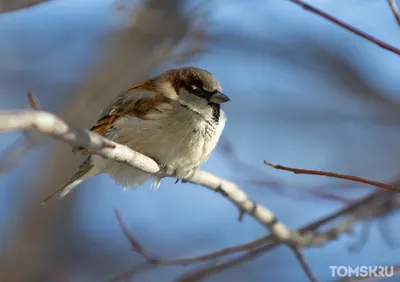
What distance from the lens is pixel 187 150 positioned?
3.08m

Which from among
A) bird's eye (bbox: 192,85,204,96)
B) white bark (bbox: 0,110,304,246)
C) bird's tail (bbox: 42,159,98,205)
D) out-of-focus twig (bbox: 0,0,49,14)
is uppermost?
bird's eye (bbox: 192,85,204,96)

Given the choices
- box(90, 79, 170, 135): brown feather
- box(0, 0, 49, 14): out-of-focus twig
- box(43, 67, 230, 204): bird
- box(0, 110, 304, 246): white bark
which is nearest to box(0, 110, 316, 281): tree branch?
box(0, 110, 304, 246): white bark

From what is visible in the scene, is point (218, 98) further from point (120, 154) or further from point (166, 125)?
point (120, 154)

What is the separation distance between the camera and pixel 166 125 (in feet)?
10.2

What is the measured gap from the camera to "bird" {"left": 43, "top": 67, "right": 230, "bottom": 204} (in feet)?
10.1

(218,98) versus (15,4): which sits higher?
(218,98)

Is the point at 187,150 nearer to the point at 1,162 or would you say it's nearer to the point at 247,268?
the point at 1,162

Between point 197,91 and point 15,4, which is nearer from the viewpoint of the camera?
point 15,4

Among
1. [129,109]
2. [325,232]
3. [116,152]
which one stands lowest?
[116,152]

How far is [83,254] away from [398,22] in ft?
15.5

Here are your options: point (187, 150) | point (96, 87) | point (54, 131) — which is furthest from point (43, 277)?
point (54, 131)

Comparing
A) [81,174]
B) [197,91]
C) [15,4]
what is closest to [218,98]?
[197,91]

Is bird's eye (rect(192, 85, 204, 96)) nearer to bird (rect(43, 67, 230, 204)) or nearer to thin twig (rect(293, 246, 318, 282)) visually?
bird (rect(43, 67, 230, 204))

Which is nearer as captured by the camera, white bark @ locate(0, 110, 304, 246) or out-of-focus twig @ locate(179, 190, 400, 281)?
white bark @ locate(0, 110, 304, 246)
